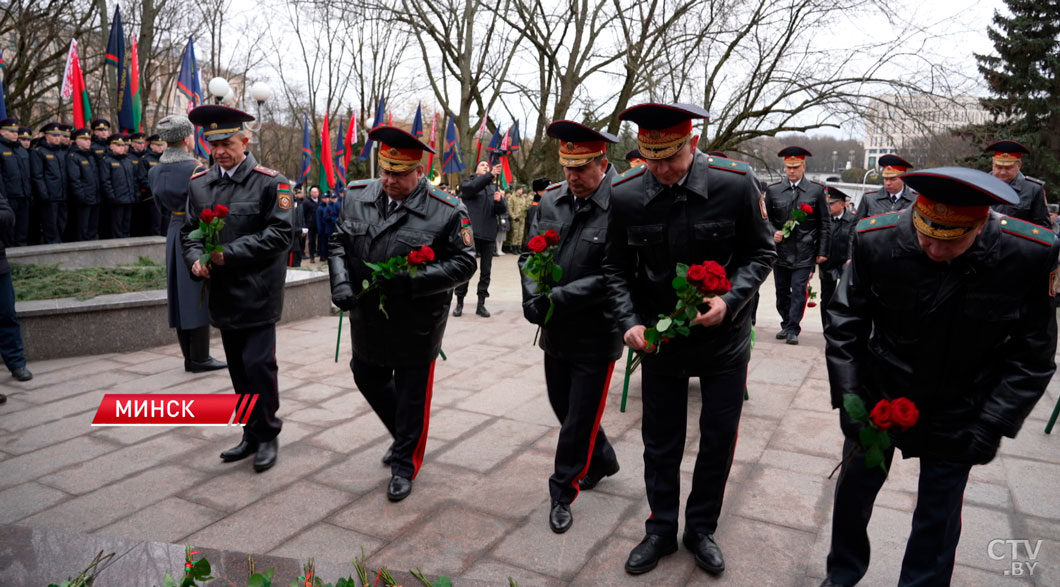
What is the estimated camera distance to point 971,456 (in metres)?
2.68

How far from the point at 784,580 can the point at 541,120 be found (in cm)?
2157

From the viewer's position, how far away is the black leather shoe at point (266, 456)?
4.49m

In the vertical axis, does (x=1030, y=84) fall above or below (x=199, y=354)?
above

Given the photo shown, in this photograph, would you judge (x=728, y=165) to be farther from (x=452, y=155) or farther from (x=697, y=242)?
(x=452, y=155)

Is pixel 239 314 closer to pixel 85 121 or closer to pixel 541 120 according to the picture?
pixel 85 121

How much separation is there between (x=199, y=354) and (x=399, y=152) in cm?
372

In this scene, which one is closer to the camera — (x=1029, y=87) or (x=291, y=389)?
(x=291, y=389)

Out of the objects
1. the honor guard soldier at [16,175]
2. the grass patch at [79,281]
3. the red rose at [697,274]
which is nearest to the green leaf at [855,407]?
the red rose at [697,274]

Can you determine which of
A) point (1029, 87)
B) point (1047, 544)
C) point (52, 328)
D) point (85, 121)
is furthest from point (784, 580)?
point (1029, 87)

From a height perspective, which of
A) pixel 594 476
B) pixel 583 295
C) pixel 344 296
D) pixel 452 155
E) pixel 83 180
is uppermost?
pixel 452 155

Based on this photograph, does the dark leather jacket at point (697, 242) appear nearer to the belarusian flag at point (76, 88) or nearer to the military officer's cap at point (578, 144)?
the military officer's cap at point (578, 144)

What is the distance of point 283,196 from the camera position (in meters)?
4.67

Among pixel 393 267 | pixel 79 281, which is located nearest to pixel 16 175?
pixel 79 281

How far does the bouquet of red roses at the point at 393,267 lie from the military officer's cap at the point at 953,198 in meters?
2.29
